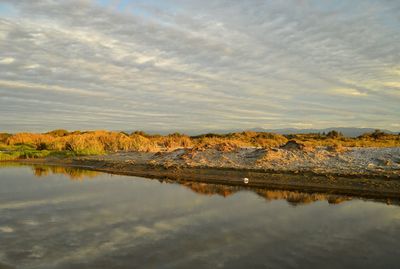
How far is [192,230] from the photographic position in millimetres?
9008

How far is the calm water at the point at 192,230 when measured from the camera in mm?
6965

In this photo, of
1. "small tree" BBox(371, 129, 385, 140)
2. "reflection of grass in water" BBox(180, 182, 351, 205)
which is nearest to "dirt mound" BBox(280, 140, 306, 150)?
"reflection of grass in water" BBox(180, 182, 351, 205)

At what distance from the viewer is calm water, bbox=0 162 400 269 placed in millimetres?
6965

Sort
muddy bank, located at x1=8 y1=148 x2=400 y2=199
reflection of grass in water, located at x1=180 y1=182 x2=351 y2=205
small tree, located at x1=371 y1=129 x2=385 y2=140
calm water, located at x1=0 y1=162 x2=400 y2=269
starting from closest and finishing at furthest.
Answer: calm water, located at x1=0 y1=162 x2=400 y2=269 → reflection of grass in water, located at x1=180 y1=182 x2=351 y2=205 → muddy bank, located at x1=8 y1=148 x2=400 y2=199 → small tree, located at x1=371 y1=129 x2=385 y2=140

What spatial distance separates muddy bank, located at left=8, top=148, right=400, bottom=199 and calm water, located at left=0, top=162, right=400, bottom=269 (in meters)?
1.75

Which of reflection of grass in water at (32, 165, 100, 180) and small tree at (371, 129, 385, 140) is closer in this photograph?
reflection of grass in water at (32, 165, 100, 180)

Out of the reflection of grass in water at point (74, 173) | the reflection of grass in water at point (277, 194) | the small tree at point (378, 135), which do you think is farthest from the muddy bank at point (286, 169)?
the small tree at point (378, 135)

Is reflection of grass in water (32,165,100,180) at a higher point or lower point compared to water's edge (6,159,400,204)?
lower

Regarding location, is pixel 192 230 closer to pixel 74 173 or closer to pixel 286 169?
pixel 286 169

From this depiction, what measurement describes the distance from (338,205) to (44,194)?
9869 millimetres

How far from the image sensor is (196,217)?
10383 mm

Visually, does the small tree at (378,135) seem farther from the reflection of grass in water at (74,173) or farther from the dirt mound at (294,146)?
the reflection of grass in water at (74,173)

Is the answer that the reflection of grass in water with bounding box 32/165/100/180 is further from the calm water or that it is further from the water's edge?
the calm water

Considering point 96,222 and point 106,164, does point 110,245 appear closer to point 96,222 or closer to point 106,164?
point 96,222
